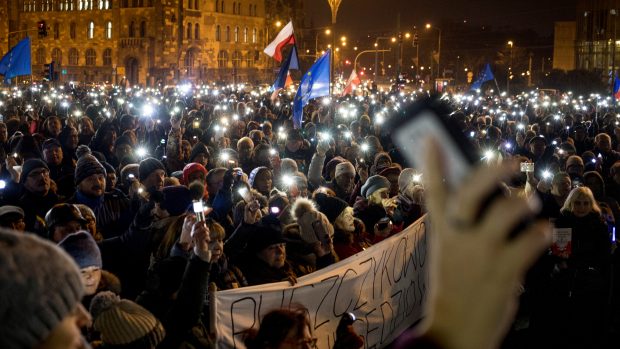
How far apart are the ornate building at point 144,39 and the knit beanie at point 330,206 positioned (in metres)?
69.5

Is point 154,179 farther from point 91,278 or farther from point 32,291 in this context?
point 32,291

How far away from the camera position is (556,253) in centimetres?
719

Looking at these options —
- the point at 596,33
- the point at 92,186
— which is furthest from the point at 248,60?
the point at 92,186

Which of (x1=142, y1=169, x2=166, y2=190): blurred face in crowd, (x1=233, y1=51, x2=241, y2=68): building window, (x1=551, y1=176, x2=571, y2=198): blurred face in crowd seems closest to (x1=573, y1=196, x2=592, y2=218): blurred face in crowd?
(x1=551, y1=176, x2=571, y2=198): blurred face in crowd

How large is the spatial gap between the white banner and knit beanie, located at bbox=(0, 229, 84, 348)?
3.17 m

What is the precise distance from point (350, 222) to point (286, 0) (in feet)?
301

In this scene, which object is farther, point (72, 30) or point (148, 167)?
point (72, 30)

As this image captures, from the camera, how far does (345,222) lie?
686cm

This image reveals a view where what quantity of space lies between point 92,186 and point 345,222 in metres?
2.12

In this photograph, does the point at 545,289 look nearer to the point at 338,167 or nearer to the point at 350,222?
the point at 350,222

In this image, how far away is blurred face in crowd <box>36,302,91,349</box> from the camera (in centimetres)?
163

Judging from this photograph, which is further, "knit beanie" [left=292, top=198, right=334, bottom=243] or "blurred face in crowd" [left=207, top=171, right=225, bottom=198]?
"blurred face in crowd" [left=207, top=171, right=225, bottom=198]

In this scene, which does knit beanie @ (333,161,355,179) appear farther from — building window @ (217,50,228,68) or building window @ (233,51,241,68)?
building window @ (233,51,241,68)

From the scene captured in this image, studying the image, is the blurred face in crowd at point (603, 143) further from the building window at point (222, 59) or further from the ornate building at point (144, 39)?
the building window at point (222, 59)
